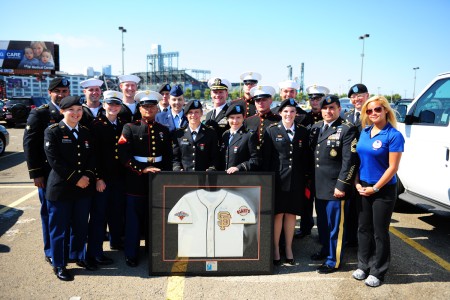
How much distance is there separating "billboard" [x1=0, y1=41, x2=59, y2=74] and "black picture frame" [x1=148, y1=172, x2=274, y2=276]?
156 feet

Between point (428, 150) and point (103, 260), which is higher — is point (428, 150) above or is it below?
above

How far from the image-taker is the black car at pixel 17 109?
19.0m

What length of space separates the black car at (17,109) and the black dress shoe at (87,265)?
17.9 meters

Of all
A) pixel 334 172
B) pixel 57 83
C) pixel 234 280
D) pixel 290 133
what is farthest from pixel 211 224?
pixel 57 83

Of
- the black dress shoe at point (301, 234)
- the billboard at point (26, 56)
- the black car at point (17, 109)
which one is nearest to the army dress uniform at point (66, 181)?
the black dress shoe at point (301, 234)

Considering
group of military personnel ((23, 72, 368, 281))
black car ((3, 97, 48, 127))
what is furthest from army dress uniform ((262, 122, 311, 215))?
black car ((3, 97, 48, 127))

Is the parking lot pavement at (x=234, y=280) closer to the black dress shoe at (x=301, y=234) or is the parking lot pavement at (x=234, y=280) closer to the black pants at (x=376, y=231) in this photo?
the black dress shoe at (x=301, y=234)

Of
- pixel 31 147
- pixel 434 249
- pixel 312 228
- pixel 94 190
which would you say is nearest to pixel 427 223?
pixel 434 249

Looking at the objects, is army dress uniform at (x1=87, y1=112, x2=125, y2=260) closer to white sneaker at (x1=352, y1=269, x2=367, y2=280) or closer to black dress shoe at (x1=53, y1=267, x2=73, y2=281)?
black dress shoe at (x1=53, y1=267, x2=73, y2=281)

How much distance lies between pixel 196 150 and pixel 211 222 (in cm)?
81

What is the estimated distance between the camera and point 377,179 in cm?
355

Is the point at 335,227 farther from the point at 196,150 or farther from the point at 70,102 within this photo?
the point at 70,102

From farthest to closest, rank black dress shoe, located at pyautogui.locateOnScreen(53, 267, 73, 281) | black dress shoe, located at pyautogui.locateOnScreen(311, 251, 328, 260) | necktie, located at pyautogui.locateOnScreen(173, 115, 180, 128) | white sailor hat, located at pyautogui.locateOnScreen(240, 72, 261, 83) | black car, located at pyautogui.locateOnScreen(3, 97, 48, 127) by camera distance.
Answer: black car, located at pyautogui.locateOnScreen(3, 97, 48, 127) → white sailor hat, located at pyautogui.locateOnScreen(240, 72, 261, 83) → necktie, located at pyautogui.locateOnScreen(173, 115, 180, 128) → black dress shoe, located at pyautogui.locateOnScreen(311, 251, 328, 260) → black dress shoe, located at pyautogui.locateOnScreen(53, 267, 73, 281)

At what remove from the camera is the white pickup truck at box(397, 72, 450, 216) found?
14.2 feet
